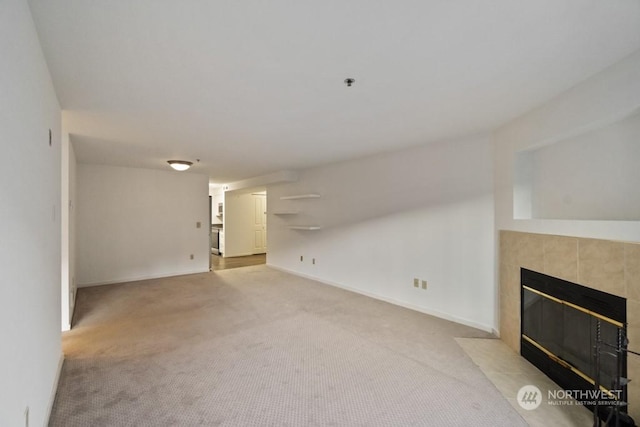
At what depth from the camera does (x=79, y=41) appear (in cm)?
160

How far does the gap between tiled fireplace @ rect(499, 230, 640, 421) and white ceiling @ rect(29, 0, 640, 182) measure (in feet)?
3.90

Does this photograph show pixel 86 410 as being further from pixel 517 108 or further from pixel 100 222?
pixel 100 222

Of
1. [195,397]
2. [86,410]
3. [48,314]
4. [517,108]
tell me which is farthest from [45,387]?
[517,108]

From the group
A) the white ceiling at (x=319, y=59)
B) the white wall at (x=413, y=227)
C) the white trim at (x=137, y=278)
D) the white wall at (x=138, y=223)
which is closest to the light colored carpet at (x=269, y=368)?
the white wall at (x=413, y=227)

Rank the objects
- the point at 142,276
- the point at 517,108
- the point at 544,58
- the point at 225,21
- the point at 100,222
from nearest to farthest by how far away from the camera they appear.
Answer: the point at 225,21, the point at 544,58, the point at 517,108, the point at 100,222, the point at 142,276

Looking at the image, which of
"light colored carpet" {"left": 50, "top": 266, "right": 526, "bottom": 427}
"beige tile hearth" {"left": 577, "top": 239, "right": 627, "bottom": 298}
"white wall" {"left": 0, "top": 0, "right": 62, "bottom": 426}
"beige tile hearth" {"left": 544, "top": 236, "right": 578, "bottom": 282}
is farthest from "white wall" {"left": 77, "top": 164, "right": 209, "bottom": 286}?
"beige tile hearth" {"left": 577, "top": 239, "right": 627, "bottom": 298}

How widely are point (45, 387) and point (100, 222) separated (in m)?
4.51


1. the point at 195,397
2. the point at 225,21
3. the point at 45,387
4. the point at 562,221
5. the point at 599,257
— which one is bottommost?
the point at 195,397

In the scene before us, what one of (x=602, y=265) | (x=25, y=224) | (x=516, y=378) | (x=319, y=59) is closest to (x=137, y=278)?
(x=25, y=224)

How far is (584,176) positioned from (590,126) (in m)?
0.42

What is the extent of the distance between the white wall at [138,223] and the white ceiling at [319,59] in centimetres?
282

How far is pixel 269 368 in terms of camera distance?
2541 millimetres

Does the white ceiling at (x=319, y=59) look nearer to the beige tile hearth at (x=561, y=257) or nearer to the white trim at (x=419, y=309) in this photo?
the beige tile hearth at (x=561, y=257)

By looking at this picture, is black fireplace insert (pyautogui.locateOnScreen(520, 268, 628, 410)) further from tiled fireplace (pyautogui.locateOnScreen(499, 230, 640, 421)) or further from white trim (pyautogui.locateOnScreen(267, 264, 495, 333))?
white trim (pyautogui.locateOnScreen(267, 264, 495, 333))
